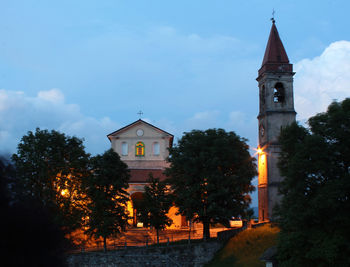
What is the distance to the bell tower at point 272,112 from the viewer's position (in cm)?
4134

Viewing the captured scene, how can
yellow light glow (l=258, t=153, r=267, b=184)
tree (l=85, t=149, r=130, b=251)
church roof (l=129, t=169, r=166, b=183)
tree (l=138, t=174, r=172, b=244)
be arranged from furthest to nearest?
church roof (l=129, t=169, r=166, b=183) < yellow light glow (l=258, t=153, r=267, b=184) < tree (l=138, t=174, r=172, b=244) < tree (l=85, t=149, r=130, b=251)

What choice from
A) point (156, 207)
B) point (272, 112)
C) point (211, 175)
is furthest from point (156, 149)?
point (211, 175)

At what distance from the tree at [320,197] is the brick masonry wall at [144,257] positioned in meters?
12.5

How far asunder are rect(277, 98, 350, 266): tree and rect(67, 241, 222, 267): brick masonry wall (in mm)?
12487

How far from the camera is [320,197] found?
759 inches

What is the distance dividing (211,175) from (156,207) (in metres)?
5.68

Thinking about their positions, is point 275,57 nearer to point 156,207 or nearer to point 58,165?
point 156,207

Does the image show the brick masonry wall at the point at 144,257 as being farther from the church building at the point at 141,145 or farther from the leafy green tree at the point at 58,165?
the church building at the point at 141,145

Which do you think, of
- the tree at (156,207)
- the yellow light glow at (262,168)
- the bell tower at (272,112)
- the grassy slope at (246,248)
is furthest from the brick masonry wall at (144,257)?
the yellow light glow at (262,168)

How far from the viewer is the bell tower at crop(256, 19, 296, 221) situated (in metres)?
41.3

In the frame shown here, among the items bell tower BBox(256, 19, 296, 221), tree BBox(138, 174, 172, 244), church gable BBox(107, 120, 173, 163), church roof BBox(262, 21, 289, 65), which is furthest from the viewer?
church gable BBox(107, 120, 173, 163)

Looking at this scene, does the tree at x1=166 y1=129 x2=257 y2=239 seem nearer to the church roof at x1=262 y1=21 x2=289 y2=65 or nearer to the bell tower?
the bell tower

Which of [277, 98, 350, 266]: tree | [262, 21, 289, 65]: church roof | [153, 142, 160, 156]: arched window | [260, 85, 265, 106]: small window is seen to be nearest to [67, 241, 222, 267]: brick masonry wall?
[277, 98, 350, 266]: tree

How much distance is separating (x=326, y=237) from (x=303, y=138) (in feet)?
19.1
